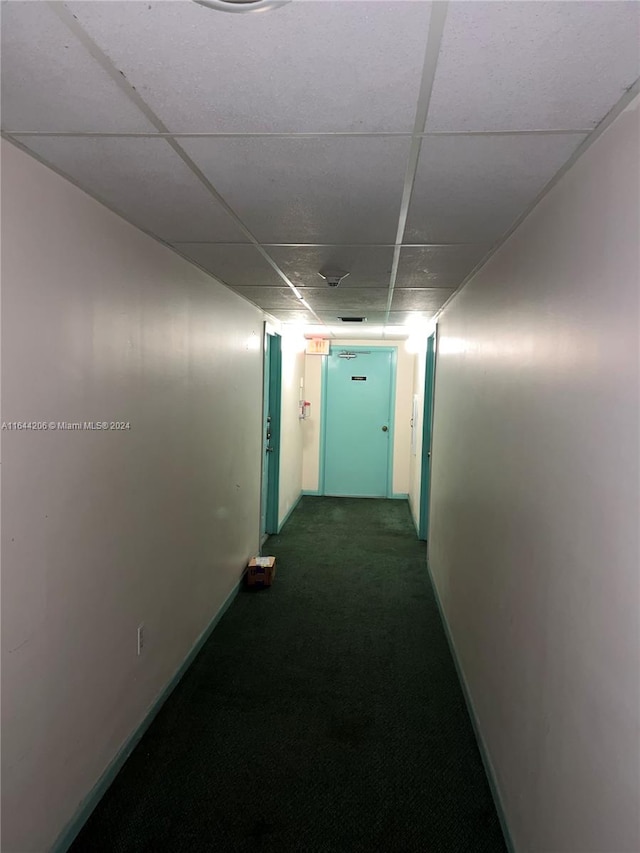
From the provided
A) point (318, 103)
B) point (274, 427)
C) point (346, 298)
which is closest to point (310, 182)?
point (318, 103)

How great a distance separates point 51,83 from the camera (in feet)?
3.64

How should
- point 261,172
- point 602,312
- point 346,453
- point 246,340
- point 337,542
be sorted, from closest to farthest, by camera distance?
point 602,312 < point 261,172 < point 246,340 < point 337,542 < point 346,453

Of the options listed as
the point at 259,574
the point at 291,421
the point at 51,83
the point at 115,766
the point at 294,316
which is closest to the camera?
the point at 51,83

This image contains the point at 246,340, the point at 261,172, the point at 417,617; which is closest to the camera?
the point at 261,172

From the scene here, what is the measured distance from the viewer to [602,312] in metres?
1.21

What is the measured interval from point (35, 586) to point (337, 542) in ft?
12.9

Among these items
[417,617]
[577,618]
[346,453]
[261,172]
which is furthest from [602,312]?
[346,453]

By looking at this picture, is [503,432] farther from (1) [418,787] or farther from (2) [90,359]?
(2) [90,359]

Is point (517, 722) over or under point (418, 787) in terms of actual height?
over

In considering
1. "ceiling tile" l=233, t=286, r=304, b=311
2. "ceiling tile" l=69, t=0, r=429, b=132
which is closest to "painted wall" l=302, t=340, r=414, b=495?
"ceiling tile" l=233, t=286, r=304, b=311

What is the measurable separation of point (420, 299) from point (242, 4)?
2921 mm

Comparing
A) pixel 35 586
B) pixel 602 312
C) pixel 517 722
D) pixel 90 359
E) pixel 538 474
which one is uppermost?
pixel 602 312

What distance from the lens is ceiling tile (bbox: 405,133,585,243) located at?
1.32 m

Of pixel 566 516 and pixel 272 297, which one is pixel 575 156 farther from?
pixel 272 297
